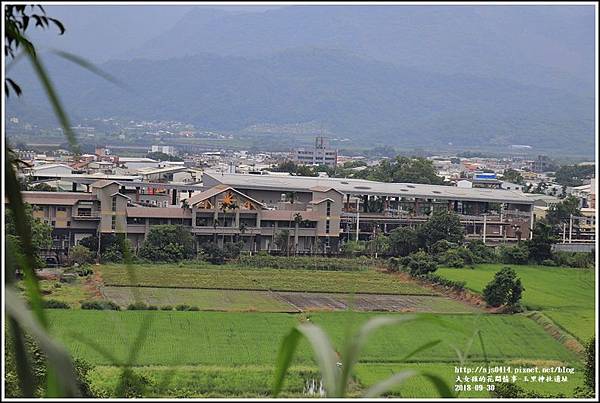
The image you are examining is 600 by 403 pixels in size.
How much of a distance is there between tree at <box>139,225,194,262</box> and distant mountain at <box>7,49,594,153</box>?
92.9ft

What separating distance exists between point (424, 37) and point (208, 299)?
5797 centimetres

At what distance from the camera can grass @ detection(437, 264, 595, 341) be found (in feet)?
24.0

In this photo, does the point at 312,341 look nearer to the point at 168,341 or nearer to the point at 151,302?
the point at 168,341

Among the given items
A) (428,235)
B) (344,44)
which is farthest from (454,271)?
(344,44)

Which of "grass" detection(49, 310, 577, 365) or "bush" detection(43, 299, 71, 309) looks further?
"bush" detection(43, 299, 71, 309)

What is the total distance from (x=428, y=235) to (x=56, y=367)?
33.8 feet

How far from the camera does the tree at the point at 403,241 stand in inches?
406

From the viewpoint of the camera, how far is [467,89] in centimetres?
5538

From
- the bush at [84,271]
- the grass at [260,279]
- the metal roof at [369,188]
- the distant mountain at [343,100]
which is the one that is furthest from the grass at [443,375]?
the distant mountain at [343,100]

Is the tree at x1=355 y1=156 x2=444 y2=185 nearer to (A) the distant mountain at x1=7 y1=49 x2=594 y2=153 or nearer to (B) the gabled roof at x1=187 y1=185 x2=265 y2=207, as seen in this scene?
(B) the gabled roof at x1=187 y1=185 x2=265 y2=207

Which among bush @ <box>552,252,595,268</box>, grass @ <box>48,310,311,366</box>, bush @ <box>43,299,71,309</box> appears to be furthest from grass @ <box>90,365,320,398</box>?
bush @ <box>552,252,595,268</box>

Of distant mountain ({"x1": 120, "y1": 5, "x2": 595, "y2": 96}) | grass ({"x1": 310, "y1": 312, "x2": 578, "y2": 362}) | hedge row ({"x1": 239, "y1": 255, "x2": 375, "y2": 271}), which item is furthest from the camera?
distant mountain ({"x1": 120, "y1": 5, "x2": 595, "y2": 96})

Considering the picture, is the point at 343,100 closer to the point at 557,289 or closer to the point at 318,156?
the point at 318,156

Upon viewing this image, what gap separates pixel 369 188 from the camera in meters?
12.0
